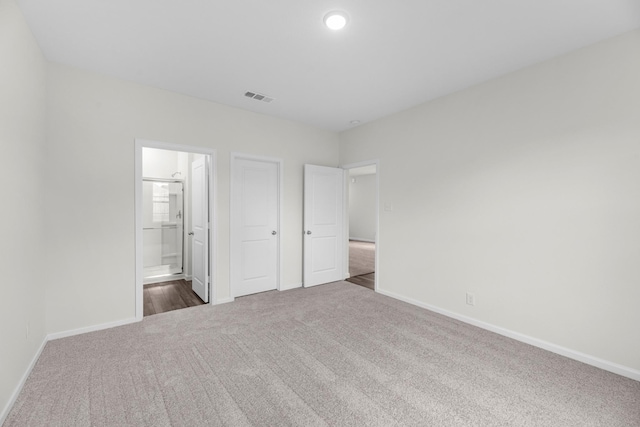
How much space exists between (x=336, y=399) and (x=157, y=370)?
4.69ft

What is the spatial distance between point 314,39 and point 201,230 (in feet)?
9.33

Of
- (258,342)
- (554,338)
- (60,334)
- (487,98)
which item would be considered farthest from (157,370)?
(487,98)

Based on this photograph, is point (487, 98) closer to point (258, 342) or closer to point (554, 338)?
point (554, 338)

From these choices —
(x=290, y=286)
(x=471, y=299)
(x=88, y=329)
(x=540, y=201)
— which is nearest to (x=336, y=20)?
(x=540, y=201)

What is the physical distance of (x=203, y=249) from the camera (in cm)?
376

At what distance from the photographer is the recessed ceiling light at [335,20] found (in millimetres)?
1947

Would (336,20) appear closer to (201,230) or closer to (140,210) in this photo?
(140,210)

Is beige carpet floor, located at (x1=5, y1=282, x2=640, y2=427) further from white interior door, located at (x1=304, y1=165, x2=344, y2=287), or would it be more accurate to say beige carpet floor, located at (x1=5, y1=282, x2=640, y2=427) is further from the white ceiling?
the white ceiling

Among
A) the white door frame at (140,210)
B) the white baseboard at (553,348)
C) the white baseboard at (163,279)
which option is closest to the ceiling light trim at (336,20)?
the white door frame at (140,210)

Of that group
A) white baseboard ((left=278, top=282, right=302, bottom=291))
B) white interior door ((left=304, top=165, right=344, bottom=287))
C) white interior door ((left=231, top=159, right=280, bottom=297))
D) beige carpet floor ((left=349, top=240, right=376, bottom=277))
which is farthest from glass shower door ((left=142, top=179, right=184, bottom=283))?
beige carpet floor ((left=349, top=240, right=376, bottom=277))

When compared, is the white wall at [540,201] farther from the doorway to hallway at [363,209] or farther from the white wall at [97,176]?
the doorway to hallway at [363,209]

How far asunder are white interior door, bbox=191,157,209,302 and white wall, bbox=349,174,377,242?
7.37 metres

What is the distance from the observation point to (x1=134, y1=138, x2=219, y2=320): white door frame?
9.95ft

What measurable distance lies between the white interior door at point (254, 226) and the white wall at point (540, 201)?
204 cm
